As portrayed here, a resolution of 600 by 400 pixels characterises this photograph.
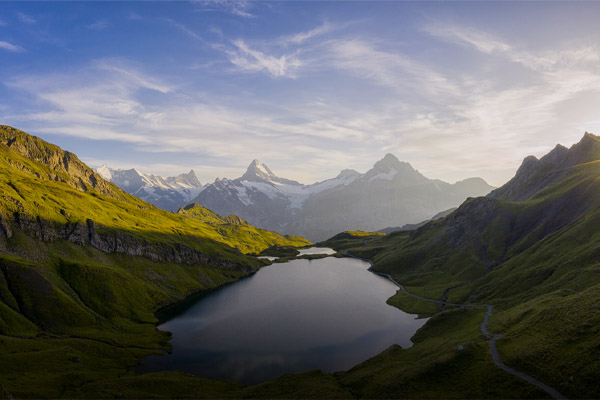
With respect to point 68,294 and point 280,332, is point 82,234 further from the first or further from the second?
point 280,332

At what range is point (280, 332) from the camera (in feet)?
356

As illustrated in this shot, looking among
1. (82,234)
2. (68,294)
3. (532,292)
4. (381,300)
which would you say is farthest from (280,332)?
(82,234)

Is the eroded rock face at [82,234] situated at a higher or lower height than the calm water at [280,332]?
higher

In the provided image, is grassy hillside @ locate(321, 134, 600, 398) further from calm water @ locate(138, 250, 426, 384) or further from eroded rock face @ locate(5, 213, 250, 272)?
eroded rock face @ locate(5, 213, 250, 272)

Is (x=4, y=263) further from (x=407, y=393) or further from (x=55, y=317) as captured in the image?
(x=407, y=393)

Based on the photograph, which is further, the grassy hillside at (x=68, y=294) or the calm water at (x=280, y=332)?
the calm water at (x=280, y=332)

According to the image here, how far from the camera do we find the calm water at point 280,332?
8675 cm

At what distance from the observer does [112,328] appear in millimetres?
117625

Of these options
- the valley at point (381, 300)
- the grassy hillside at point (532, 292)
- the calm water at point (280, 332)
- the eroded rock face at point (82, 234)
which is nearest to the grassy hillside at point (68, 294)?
the eroded rock face at point (82, 234)

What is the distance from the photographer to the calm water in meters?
86.8

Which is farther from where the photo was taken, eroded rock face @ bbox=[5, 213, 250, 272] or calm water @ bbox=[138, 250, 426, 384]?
eroded rock face @ bbox=[5, 213, 250, 272]

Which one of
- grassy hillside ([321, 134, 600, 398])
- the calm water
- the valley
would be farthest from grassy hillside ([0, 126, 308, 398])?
grassy hillside ([321, 134, 600, 398])

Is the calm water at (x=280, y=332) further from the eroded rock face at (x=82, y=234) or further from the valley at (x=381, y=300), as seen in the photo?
the eroded rock face at (x=82, y=234)

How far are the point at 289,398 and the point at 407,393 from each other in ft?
80.8
